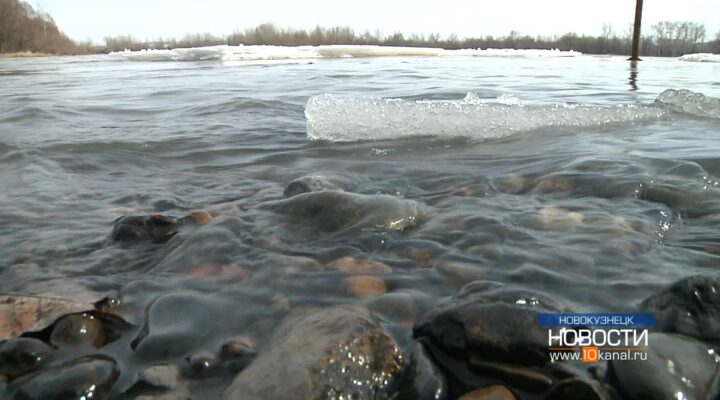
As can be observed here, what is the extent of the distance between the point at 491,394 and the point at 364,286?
0.63 meters

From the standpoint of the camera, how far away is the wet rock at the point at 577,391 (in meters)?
1.02

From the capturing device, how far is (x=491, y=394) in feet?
3.46

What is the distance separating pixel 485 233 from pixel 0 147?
3848 millimetres

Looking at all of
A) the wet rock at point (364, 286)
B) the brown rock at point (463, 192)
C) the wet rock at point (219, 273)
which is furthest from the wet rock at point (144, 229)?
the brown rock at point (463, 192)

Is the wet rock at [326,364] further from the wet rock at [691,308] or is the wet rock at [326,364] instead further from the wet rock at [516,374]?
the wet rock at [691,308]

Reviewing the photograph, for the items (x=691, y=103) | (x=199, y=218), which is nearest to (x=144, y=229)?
(x=199, y=218)

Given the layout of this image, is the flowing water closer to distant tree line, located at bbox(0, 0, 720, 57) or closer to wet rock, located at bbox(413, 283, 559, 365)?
wet rock, located at bbox(413, 283, 559, 365)

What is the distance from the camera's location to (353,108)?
442 centimetres

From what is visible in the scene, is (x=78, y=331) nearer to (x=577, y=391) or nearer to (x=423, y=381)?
(x=423, y=381)

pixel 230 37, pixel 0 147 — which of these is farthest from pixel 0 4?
pixel 0 147

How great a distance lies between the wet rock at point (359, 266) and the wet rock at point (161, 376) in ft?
2.22

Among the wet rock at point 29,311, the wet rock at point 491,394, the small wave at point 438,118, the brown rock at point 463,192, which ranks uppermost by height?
the small wave at point 438,118

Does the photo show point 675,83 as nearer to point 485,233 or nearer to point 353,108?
point 353,108

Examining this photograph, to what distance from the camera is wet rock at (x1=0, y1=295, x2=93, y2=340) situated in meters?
1.31
